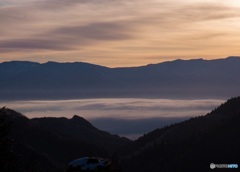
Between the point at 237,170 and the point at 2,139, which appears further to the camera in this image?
the point at 237,170

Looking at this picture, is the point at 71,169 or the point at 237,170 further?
the point at 237,170

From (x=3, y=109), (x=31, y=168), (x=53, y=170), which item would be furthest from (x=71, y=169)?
(x=53, y=170)

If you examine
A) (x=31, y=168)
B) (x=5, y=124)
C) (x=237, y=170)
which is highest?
(x=5, y=124)

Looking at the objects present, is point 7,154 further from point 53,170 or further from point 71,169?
point 53,170

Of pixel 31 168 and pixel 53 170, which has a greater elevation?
pixel 31 168

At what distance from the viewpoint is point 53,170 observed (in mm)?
199375

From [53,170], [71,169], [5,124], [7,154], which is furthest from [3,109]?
[53,170]

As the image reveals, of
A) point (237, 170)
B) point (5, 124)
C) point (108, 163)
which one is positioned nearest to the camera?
point (108, 163)

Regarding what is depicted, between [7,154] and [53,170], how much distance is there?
456 ft

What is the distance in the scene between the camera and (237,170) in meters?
196

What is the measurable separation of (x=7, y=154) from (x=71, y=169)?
731 cm

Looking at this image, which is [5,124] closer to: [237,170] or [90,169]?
[90,169]

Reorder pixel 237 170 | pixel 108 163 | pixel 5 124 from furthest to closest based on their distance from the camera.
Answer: pixel 237 170, pixel 5 124, pixel 108 163

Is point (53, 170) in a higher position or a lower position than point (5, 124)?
lower
